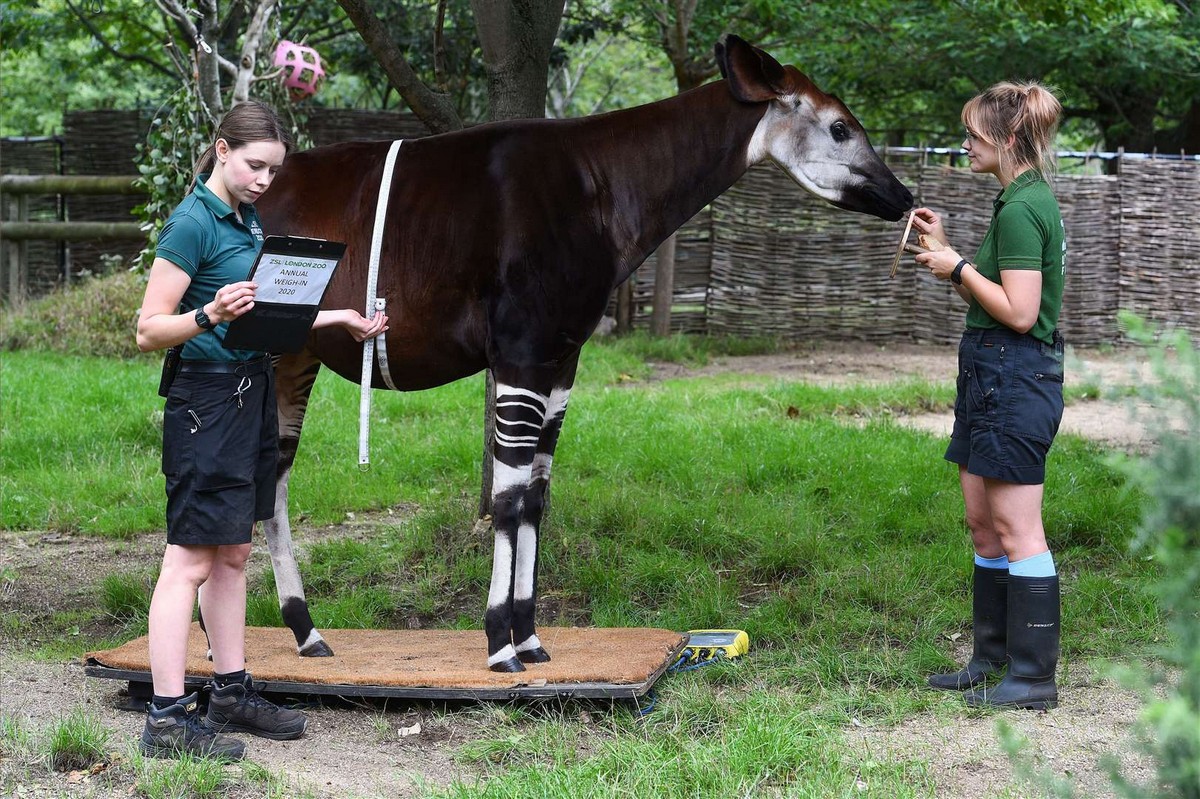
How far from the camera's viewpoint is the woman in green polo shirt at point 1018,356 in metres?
3.83

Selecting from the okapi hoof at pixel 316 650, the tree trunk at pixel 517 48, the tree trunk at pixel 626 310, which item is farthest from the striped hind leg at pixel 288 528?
the tree trunk at pixel 626 310

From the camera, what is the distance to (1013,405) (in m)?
3.88

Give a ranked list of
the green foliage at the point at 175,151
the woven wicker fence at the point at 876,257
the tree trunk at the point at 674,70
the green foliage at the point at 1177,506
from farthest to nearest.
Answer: the woven wicker fence at the point at 876,257
the tree trunk at the point at 674,70
the green foliage at the point at 175,151
the green foliage at the point at 1177,506

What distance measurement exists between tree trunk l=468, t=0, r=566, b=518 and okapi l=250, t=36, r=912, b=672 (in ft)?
4.10

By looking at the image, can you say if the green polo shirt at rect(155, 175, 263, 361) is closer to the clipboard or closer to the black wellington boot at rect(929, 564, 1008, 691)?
the clipboard

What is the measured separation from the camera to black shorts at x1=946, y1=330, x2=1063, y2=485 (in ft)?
12.6

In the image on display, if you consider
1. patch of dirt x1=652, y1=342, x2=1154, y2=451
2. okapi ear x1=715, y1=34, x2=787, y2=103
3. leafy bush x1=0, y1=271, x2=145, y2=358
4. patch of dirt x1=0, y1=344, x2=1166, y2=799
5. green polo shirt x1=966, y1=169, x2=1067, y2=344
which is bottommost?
patch of dirt x1=0, y1=344, x2=1166, y2=799

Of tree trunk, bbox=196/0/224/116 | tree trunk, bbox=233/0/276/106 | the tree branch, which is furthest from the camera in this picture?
the tree branch

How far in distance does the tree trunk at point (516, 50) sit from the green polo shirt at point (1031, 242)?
2.30 meters

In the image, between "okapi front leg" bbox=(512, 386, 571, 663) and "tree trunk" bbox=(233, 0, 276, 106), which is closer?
"okapi front leg" bbox=(512, 386, 571, 663)

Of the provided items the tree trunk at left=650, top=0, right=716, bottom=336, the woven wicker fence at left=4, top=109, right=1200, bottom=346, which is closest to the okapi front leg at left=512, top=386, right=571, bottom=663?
the tree trunk at left=650, top=0, right=716, bottom=336

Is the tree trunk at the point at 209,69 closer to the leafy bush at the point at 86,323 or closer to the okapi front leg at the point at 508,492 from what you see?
the okapi front leg at the point at 508,492

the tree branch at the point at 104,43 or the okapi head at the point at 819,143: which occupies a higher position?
the tree branch at the point at 104,43

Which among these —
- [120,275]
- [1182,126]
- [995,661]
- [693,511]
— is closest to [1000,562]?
[995,661]
